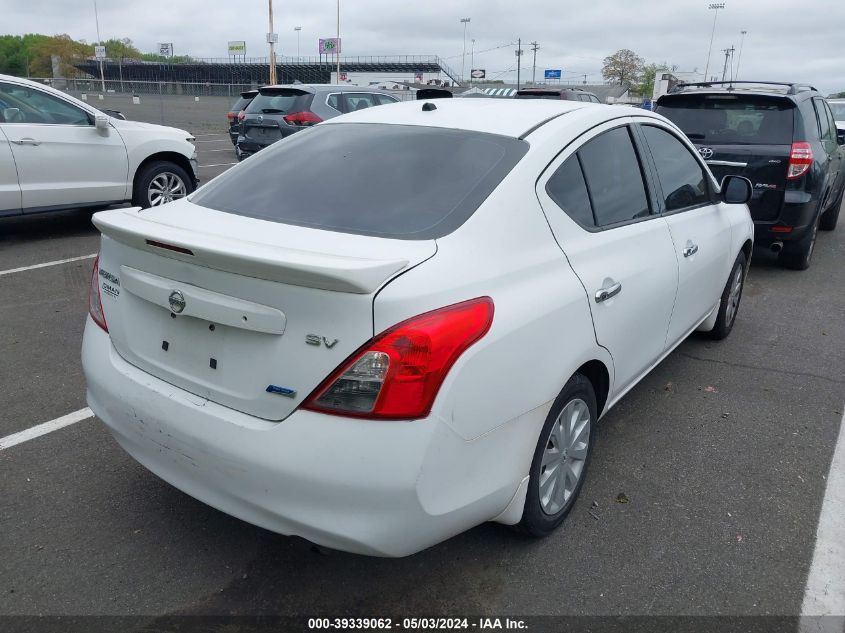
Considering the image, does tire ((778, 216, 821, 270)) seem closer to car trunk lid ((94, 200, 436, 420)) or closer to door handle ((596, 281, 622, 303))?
door handle ((596, 281, 622, 303))

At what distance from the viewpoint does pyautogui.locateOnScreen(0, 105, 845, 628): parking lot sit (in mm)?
2500

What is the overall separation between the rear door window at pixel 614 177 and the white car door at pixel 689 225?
9.7 inches

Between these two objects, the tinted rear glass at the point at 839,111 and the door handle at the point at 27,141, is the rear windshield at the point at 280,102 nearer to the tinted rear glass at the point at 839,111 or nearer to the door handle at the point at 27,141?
→ the door handle at the point at 27,141

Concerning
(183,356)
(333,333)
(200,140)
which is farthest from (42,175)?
(200,140)

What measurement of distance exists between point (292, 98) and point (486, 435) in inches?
433

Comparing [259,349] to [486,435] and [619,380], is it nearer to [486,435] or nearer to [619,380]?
[486,435]

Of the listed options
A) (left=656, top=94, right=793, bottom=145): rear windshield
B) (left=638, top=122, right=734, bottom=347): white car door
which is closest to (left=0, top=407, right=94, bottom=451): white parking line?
(left=638, top=122, right=734, bottom=347): white car door

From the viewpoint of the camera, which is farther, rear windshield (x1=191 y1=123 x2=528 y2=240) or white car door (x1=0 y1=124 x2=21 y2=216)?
white car door (x1=0 y1=124 x2=21 y2=216)

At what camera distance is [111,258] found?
8.48ft

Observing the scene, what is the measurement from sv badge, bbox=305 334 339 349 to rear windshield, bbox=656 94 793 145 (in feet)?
19.4

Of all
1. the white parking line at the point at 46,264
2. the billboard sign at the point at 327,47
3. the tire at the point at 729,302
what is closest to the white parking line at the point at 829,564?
the tire at the point at 729,302

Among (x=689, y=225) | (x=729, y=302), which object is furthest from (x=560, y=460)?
(x=729, y=302)

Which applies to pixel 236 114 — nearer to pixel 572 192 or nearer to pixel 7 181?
pixel 7 181

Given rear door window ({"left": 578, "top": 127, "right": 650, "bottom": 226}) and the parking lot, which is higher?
rear door window ({"left": 578, "top": 127, "right": 650, "bottom": 226})
